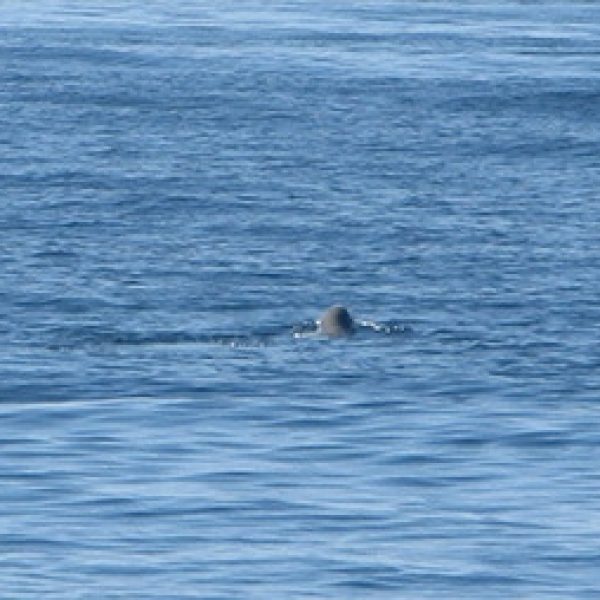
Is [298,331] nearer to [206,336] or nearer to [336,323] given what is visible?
[336,323]

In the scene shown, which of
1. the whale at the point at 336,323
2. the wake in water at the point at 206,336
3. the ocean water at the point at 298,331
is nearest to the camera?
the ocean water at the point at 298,331

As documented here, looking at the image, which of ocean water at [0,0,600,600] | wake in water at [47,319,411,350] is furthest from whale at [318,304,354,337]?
ocean water at [0,0,600,600]

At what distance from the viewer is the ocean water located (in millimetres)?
21938

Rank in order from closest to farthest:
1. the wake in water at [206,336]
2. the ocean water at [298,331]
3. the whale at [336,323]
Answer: the ocean water at [298,331] → the wake in water at [206,336] → the whale at [336,323]

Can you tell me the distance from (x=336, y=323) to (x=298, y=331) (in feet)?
1.74

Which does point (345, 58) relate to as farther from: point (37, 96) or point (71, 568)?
point (71, 568)

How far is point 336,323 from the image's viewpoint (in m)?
33.4

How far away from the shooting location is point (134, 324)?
1331 inches

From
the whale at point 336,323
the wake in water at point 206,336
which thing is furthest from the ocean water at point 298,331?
the whale at point 336,323

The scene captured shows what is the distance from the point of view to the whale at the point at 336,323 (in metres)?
33.3

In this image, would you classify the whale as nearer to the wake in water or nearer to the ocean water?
the wake in water

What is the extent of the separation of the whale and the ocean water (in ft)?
1.13

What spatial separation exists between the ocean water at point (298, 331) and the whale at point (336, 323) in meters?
0.34

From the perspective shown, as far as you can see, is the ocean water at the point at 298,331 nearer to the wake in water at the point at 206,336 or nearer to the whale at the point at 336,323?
the wake in water at the point at 206,336
